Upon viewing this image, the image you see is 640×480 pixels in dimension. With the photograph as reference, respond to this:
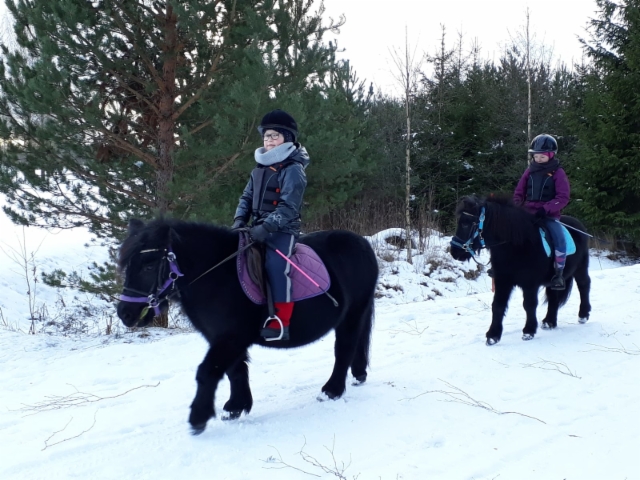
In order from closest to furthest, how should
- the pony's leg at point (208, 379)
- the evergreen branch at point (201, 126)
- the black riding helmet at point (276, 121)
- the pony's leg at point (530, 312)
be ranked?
1. the pony's leg at point (208, 379)
2. the black riding helmet at point (276, 121)
3. the pony's leg at point (530, 312)
4. the evergreen branch at point (201, 126)

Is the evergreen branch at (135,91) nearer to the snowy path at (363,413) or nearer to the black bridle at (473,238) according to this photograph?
the snowy path at (363,413)

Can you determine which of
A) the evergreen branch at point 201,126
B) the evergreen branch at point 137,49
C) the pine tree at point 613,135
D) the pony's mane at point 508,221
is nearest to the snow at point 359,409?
the pony's mane at point 508,221

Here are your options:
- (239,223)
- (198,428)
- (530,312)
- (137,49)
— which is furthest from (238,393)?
(137,49)

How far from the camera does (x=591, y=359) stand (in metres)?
5.18

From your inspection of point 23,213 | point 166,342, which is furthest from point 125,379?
point 23,213

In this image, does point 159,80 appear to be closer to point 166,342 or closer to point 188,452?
point 166,342

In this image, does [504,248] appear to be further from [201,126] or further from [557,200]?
[201,126]

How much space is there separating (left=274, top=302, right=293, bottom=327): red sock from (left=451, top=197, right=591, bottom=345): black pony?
9.84ft

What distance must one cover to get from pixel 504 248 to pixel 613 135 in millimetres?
11528

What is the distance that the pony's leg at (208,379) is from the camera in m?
3.45

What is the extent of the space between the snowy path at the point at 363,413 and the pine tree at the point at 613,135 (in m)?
10.0

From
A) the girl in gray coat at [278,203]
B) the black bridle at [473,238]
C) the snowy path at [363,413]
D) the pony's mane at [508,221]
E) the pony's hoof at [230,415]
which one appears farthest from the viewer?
the pony's mane at [508,221]

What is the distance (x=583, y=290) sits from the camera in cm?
715

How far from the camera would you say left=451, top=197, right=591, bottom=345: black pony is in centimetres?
601
